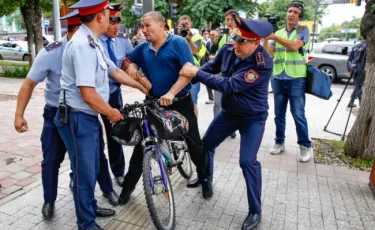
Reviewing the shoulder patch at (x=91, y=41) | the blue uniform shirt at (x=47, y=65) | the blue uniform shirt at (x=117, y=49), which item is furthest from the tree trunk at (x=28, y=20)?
the shoulder patch at (x=91, y=41)

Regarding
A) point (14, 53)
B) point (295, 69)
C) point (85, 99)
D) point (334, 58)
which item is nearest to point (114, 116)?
point (85, 99)

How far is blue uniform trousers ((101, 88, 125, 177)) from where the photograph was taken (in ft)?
11.3

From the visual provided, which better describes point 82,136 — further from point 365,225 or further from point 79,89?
point 365,225

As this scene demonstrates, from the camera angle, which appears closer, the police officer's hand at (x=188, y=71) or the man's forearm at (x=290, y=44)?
the police officer's hand at (x=188, y=71)

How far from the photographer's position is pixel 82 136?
2.42 metres

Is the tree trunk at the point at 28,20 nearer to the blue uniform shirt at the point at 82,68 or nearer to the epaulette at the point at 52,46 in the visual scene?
the epaulette at the point at 52,46

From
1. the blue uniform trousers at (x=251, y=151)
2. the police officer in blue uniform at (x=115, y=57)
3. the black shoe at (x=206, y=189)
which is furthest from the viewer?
the black shoe at (x=206, y=189)

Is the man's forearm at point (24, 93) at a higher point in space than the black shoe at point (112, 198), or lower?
higher

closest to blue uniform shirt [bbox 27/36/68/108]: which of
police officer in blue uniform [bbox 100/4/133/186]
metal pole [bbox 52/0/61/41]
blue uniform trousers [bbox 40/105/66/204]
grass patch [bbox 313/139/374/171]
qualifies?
blue uniform trousers [bbox 40/105/66/204]

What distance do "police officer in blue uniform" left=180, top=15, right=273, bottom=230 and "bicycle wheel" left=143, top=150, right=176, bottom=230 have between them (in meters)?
0.67

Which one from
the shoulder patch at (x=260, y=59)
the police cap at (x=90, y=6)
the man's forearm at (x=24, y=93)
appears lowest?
the man's forearm at (x=24, y=93)

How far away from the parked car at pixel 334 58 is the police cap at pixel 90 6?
13.0 meters

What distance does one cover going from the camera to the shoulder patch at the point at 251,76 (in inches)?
106

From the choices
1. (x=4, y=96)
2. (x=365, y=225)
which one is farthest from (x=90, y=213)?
(x=4, y=96)
